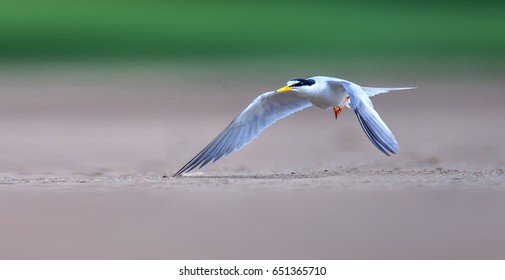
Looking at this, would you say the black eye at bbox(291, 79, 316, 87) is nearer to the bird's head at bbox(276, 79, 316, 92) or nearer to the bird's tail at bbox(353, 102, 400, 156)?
the bird's head at bbox(276, 79, 316, 92)

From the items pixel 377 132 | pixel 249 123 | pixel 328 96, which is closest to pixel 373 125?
pixel 377 132

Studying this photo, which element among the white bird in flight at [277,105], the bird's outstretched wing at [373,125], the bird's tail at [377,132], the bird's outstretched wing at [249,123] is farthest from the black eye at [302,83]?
the bird's tail at [377,132]

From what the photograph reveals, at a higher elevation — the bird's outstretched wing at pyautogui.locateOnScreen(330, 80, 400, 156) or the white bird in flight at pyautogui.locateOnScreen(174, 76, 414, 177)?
the white bird in flight at pyautogui.locateOnScreen(174, 76, 414, 177)

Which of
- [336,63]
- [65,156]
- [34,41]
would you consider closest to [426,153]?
[65,156]

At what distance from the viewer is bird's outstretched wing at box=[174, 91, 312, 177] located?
10.6 m

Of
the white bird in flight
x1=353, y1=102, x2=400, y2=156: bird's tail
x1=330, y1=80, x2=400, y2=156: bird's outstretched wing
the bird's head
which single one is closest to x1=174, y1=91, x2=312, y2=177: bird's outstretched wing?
the white bird in flight

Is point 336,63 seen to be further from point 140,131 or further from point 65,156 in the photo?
point 65,156

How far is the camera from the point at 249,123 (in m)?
10.8

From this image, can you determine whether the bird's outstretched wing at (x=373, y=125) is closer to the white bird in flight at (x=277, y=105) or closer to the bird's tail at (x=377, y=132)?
the bird's tail at (x=377, y=132)

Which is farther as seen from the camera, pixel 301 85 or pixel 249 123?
pixel 249 123

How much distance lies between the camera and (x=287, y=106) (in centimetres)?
1107

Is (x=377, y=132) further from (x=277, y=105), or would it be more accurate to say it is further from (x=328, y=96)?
(x=277, y=105)

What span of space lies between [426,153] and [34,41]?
424 inches

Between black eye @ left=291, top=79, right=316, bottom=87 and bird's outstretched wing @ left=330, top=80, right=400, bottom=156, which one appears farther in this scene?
black eye @ left=291, top=79, right=316, bottom=87
